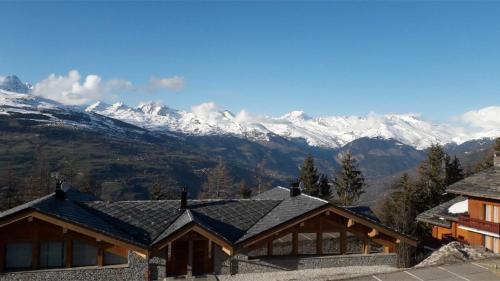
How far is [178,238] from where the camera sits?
70.9ft

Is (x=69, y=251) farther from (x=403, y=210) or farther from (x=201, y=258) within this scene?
(x=403, y=210)

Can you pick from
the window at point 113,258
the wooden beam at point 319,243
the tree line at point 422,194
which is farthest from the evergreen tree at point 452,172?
the window at point 113,258

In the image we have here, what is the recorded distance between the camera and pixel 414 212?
2069 inches

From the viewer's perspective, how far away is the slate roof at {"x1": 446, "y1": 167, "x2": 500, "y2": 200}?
1089 inches

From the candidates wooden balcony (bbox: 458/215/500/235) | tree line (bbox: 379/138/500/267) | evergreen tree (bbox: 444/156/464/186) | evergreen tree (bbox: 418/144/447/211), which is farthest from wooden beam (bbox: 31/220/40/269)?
evergreen tree (bbox: 444/156/464/186)

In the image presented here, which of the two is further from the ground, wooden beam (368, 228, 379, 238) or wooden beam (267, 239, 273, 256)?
wooden beam (368, 228, 379, 238)

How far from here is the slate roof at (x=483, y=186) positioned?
27648 mm

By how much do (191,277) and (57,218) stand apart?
6.81 meters

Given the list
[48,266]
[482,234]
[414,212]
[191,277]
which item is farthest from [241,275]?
[414,212]

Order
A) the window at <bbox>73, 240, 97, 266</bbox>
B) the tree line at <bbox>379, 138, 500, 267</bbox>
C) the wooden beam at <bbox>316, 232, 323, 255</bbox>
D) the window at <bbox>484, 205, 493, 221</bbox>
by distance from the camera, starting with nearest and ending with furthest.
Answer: the window at <bbox>73, 240, 97, 266</bbox> < the wooden beam at <bbox>316, 232, 323, 255</bbox> < the window at <bbox>484, 205, 493, 221</bbox> < the tree line at <bbox>379, 138, 500, 267</bbox>

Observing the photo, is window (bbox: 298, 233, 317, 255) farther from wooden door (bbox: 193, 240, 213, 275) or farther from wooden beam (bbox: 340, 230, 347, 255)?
wooden door (bbox: 193, 240, 213, 275)

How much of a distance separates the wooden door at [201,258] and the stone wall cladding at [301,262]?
0.81 metres

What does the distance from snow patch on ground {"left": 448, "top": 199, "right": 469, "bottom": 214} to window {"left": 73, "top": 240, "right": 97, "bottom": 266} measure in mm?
25869

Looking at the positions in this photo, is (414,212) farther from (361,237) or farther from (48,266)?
(48,266)
